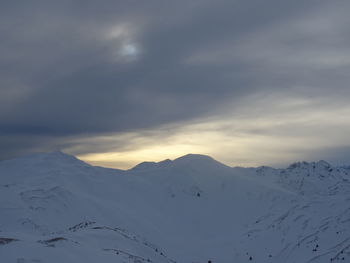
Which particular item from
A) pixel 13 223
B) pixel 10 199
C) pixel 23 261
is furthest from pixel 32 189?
pixel 23 261

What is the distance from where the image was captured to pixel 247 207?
66.7 metres

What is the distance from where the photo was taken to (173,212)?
2586 inches

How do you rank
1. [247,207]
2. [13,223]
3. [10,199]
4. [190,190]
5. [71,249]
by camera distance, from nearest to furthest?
[71,249], [13,223], [10,199], [247,207], [190,190]

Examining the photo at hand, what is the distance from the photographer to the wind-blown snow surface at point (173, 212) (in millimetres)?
39781

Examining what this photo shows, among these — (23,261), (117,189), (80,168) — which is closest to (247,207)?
(117,189)

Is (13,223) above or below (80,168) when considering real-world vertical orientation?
below

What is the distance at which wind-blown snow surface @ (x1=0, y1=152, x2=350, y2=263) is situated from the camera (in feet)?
131

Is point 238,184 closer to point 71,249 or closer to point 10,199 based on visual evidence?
point 10,199

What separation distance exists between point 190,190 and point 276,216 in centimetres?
1684

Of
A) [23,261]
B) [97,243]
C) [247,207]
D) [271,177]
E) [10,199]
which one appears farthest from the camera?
[271,177]

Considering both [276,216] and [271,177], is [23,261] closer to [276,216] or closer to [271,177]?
[276,216]

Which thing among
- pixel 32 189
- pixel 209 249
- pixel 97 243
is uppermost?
pixel 32 189

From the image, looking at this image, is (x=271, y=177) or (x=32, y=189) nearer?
(x=32, y=189)

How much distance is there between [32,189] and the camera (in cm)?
6112
